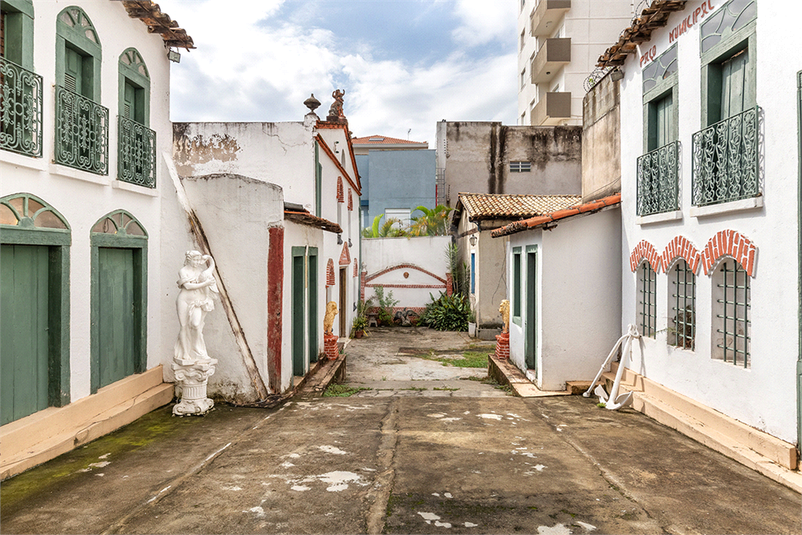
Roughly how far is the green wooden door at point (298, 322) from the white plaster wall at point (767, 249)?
599 cm

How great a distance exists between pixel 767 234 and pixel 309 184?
8.36 meters

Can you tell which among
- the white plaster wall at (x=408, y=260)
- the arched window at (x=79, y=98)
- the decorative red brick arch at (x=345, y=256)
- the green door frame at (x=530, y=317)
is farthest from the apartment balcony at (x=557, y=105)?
the arched window at (x=79, y=98)

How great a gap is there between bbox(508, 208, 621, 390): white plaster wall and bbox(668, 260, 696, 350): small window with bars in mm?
1440

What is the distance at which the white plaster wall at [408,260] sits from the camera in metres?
21.3

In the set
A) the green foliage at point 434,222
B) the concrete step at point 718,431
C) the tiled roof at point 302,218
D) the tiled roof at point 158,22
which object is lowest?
the concrete step at point 718,431

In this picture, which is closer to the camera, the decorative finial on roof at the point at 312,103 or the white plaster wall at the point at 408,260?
the decorative finial on roof at the point at 312,103

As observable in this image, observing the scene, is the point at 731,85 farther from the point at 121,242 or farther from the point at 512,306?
the point at 121,242

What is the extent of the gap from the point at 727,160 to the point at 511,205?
11.3 m

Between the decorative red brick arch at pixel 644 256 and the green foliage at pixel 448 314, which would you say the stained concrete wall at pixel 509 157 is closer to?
the green foliage at pixel 448 314

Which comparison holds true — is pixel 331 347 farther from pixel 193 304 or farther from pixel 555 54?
pixel 555 54

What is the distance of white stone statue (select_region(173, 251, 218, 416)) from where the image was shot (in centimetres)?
714

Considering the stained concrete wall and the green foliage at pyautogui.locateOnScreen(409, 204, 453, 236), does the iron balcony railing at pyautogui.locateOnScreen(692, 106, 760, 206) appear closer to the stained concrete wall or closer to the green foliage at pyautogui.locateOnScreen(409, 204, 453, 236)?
the stained concrete wall

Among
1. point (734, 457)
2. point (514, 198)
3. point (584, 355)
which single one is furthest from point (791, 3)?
point (514, 198)

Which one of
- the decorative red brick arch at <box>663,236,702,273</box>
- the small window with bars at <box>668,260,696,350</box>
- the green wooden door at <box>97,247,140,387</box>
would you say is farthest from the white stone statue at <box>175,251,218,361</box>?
the small window with bars at <box>668,260,696,350</box>
